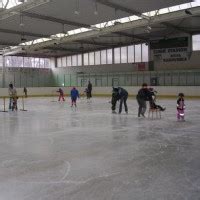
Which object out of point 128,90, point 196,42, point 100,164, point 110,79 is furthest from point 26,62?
point 100,164

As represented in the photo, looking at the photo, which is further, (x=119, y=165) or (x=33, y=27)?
(x=33, y=27)

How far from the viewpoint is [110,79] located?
34844 mm

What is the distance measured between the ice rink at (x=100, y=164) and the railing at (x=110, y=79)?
19.9m

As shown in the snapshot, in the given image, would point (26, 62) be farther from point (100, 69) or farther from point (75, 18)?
point (75, 18)

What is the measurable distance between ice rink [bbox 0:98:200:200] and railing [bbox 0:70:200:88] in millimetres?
19899

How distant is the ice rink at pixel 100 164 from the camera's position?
418 cm

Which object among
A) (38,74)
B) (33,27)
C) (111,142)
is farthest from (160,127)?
(38,74)

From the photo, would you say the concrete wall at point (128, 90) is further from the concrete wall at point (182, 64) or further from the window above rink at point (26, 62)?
the window above rink at point (26, 62)

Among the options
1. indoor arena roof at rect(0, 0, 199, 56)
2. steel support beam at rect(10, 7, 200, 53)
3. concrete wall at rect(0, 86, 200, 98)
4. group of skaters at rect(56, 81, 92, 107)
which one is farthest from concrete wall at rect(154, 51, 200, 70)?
steel support beam at rect(10, 7, 200, 53)

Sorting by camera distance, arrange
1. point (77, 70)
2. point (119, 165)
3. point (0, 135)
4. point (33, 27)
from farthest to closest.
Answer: point (77, 70), point (33, 27), point (0, 135), point (119, 165)

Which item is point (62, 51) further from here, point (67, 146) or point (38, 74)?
point (67, 146)

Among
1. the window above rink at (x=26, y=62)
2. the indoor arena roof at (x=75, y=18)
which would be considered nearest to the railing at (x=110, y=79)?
the window above rink at (x=26, y=62)

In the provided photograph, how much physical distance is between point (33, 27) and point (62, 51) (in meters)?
14.7

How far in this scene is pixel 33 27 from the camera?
2358 centimetres
